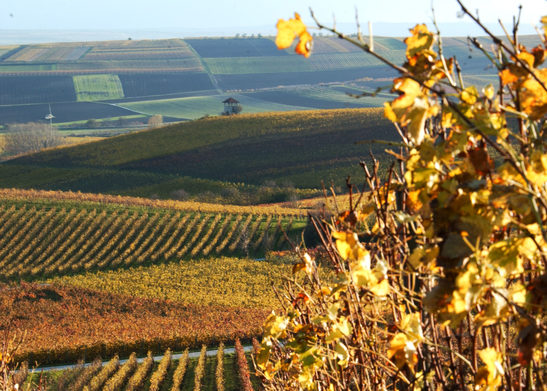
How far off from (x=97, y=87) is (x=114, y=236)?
347 feet

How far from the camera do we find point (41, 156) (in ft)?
206

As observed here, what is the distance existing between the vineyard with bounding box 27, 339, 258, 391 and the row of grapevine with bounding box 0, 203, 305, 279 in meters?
12.0

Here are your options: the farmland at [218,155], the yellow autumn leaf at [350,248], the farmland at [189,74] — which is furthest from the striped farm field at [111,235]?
the farmland at [189,74]

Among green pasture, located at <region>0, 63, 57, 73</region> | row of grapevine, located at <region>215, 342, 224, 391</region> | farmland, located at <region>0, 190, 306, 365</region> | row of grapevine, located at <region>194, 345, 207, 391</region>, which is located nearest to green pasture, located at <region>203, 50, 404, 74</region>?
green pasture, located at <region>0, 63, 57, 73</region>

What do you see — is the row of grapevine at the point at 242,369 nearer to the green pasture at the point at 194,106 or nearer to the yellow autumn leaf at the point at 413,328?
the yellow autumn leaf at the point at 413,328

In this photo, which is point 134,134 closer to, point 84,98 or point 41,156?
point 41,156

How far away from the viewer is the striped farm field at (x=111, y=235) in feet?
103

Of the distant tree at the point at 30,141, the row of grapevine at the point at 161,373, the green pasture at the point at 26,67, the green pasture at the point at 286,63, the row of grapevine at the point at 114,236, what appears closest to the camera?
the row of grapevine at the point at 161,373

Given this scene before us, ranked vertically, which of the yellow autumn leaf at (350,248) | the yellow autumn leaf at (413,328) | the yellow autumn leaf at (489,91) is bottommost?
the yellow autumn leaf at (413,328)

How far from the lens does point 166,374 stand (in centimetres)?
1819

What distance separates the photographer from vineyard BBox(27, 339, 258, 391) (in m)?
16.9

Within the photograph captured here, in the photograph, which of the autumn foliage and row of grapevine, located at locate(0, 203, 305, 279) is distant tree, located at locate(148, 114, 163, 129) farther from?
the autumn foliage

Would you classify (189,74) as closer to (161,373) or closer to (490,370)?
(161,373)

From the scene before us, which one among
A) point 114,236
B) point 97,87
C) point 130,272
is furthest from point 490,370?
point 97,87
